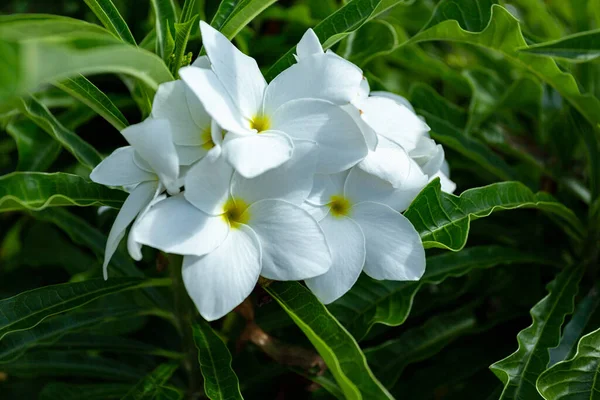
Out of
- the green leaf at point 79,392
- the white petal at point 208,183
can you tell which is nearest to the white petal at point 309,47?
the white petal at point 208,183

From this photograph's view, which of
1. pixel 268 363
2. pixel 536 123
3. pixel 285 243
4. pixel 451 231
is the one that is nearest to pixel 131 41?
pixel 285 243

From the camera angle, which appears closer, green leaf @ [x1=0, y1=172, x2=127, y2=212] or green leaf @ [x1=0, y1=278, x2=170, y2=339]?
green leaf @ [x1=0, y1=172, x2=127, y2=212]

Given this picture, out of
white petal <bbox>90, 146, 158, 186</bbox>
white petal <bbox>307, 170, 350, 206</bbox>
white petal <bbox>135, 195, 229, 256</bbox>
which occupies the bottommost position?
white petal <bbox>307, 170, 350, 206</bbox>

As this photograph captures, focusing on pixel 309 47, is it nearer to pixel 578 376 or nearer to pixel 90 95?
pixel 90 95

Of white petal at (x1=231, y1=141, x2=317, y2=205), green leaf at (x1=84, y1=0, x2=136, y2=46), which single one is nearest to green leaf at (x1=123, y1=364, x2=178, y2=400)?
white petal at (x1=231, y1=141, x2=317, y2=205)

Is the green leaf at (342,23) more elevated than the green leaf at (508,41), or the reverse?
the green leaf at (342,23)

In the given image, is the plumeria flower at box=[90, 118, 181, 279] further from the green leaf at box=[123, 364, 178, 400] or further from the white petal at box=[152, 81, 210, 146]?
the green leaf at box=[123, 364, 178, 400]

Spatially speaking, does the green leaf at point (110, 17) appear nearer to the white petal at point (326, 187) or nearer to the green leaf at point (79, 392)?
the white petal at point (326, 187)

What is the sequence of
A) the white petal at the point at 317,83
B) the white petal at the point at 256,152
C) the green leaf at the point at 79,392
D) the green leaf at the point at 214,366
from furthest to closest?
the green leaf at the point at 79,392 < the green leaf at the point at 214,366 < the white petal at the point at 317,83 < the white petal at the point at 256,152

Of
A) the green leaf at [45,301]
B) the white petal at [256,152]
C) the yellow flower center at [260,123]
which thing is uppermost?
the white petal at [256,152]
